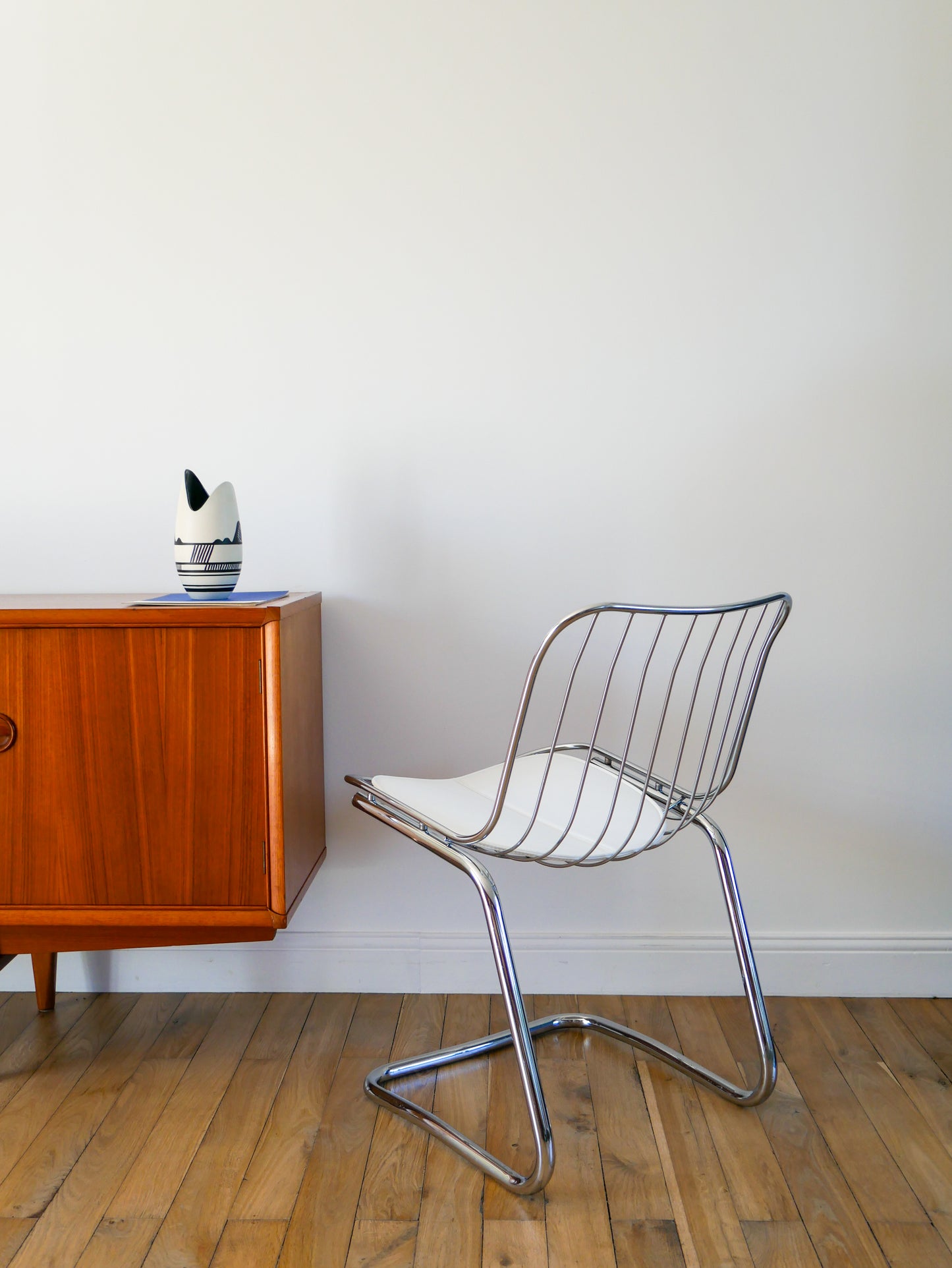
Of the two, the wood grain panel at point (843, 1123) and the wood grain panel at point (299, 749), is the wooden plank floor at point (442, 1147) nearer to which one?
the wood grain panel at point (843, 1123)

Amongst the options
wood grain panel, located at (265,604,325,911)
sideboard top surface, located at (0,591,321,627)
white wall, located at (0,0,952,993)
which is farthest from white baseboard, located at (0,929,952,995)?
sideboard top surface, located at (0,591,321,627)

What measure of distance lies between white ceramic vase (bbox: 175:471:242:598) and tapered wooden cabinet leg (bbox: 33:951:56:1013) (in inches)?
30.7

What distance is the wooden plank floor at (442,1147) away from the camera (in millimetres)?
1242

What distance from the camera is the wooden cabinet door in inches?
58.2

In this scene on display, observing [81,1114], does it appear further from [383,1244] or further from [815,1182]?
[815,1182]

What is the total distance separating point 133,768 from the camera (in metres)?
1.50

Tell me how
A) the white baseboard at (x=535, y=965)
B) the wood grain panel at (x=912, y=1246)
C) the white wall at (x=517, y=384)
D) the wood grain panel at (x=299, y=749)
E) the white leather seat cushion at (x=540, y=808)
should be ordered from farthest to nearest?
the white baseboard at (x=535, y=965) < the white wall at (x=517, y=384) < the wood grain panel at (x=299, y=749) < the white leather seat cushion at (x=540, y=808) < the wood grain panel at (x=912, y=1246)

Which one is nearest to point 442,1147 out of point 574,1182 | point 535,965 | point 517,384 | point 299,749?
point 574,1182

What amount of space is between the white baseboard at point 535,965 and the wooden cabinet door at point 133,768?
481 mm

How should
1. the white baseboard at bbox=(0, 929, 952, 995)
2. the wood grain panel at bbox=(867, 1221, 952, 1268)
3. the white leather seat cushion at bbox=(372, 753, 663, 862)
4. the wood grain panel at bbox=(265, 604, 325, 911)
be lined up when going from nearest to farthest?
the wood grain panel at bbox=(867, 1221, 952, 1268), the white leather seat cushion at bbox=(372, 753, 663, 862), the wood grain panel at bbox=(265, 604, 325, 911), the white baseboard at bbox=(0, 929, 952, 995)

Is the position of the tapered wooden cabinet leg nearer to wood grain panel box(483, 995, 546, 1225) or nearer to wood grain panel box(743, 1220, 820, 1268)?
wood grain panel box(483, 995, 546, 1225)

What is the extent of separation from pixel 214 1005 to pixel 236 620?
874 millimetres

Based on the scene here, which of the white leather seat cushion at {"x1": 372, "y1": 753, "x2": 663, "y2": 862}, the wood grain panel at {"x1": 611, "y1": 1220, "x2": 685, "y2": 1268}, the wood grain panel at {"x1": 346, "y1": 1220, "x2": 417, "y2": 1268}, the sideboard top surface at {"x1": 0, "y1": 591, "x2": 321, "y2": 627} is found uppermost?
the sideboard top surface at {"x1": 0, "y1": 591, "x2": 321, "y2": 627}

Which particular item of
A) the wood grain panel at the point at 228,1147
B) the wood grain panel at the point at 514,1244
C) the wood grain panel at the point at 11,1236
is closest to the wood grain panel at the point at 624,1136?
the wood grain panel at the point at 514,1244
